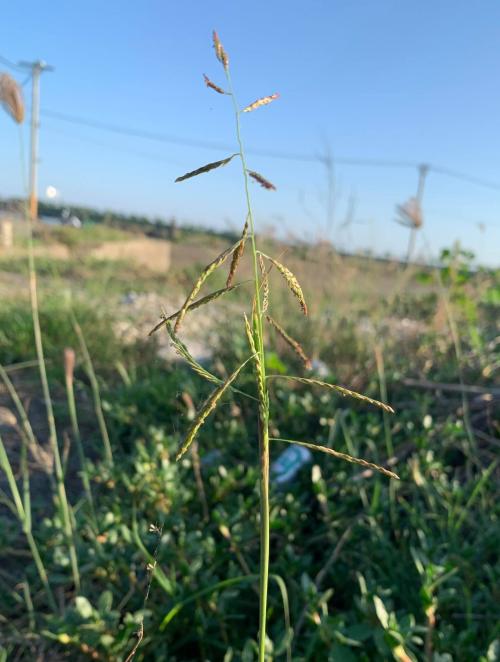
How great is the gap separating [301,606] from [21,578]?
851 millimetres

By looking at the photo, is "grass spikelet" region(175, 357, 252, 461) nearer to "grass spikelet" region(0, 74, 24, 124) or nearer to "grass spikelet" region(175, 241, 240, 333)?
"grass spikelet" region(175, 241, 240, 333)

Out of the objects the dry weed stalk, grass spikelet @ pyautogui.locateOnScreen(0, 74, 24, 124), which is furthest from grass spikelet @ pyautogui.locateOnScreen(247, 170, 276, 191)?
grass spikelet @ pyautogui.locateOnScreen(0, 74, 24, 124)

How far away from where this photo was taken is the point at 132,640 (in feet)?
→ 4.06

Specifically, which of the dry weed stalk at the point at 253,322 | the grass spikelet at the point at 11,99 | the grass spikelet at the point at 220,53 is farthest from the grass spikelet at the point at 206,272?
the grass spikelet at the point at 11,99

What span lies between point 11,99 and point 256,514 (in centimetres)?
129

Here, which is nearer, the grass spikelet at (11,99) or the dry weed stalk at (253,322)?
the dry weed stalk at (253,322)

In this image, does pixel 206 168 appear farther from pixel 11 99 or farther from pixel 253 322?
pixel 11 99

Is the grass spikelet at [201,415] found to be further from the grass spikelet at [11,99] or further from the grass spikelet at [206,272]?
the grass spikelet at [11,99]

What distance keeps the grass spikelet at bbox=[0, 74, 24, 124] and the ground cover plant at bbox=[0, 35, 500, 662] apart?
20.6 inches

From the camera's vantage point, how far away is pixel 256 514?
5.58 feet

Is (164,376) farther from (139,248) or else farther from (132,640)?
(139,248)

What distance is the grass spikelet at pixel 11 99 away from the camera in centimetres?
119

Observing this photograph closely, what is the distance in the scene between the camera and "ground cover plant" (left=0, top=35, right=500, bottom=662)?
1207 mm

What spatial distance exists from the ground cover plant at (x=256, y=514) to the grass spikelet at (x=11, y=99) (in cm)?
52
